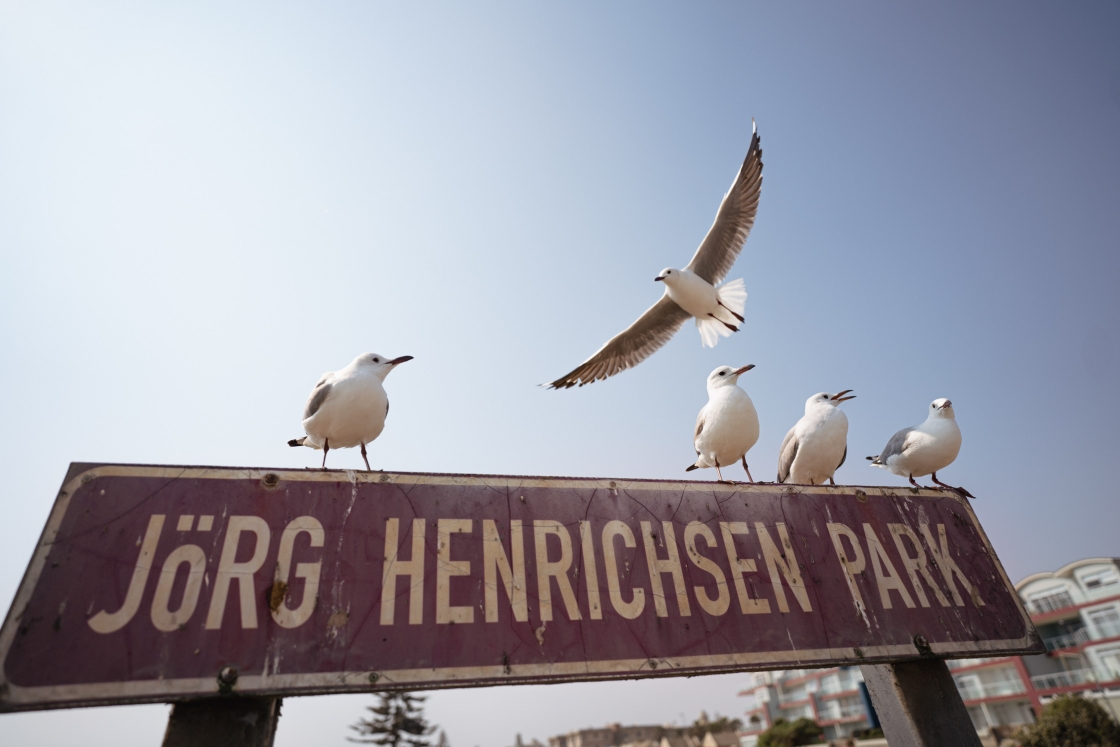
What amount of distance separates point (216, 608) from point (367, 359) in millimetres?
2447

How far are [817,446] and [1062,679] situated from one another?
134ft

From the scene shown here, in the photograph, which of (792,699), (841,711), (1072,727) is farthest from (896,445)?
(792,699)

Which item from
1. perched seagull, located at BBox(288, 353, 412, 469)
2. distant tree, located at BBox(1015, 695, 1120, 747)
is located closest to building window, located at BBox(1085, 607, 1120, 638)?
distant tree, located at BBox(1015, 695, 1120, 747)

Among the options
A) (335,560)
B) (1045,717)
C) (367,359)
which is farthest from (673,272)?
(1045,717)

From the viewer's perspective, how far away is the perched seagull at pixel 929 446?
15.3 ft

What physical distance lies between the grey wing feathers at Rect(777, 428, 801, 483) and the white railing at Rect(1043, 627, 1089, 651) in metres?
39.8

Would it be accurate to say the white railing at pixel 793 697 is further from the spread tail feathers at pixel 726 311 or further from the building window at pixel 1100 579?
the spread tail feathers at pixel 726 311

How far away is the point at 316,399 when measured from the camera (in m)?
3.77

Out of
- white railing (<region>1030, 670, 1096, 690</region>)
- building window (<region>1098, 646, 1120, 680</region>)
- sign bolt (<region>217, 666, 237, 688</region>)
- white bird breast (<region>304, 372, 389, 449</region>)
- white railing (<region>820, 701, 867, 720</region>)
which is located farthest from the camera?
white railing (<region>820, 701, 867, 720</region>)

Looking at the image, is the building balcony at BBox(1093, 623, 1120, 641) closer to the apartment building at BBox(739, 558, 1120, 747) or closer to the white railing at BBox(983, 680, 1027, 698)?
the apartment building at BBox(739, 558, 1120, 747)

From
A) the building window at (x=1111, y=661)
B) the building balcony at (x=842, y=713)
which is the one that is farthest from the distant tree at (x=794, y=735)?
the building window at (x=1111, y=661)

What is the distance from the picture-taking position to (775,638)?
8.14ft

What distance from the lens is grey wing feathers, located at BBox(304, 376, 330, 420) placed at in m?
3.73

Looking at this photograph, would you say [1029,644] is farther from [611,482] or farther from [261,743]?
[261,743]
